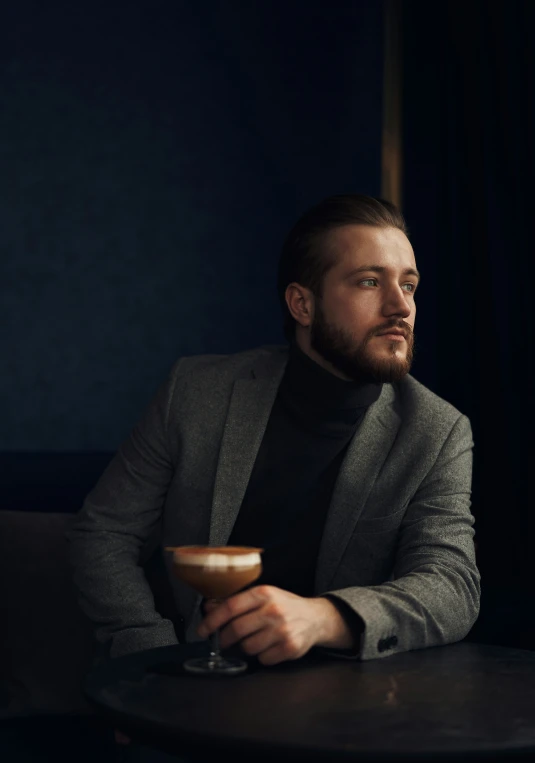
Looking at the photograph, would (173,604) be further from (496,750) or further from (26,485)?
(496,750)

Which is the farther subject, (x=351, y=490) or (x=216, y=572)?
(x=351, y=490)

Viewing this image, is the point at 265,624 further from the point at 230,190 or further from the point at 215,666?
the point at 230,190

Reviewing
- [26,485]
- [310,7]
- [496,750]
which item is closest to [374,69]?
[310,7]

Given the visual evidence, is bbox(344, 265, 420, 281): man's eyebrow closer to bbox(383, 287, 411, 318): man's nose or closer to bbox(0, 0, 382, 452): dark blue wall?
bbox(383, 287, 411, 318): man's nose

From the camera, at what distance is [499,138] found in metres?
2.93

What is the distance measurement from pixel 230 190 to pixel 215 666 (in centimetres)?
236

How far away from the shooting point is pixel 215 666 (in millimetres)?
1397

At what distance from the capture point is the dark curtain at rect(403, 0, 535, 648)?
2.82 metres

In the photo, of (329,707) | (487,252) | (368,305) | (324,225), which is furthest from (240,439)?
(487,252)

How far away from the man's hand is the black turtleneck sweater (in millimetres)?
543

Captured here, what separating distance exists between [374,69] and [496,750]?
9.66 feet

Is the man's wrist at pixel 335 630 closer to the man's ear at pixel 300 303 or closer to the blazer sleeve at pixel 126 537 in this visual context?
the blazer sleeve at pixel 126 537

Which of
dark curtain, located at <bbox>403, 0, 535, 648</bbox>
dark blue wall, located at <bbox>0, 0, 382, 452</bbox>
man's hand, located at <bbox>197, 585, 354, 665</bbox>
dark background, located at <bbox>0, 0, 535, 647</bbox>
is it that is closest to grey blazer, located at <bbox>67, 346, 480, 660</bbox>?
man's hand, located at <bbox>197, 585, 354, 665</bbox>

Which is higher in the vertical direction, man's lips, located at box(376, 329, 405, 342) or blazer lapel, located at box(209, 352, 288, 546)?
man's lips, located at box(376, 329, 405, 342)
